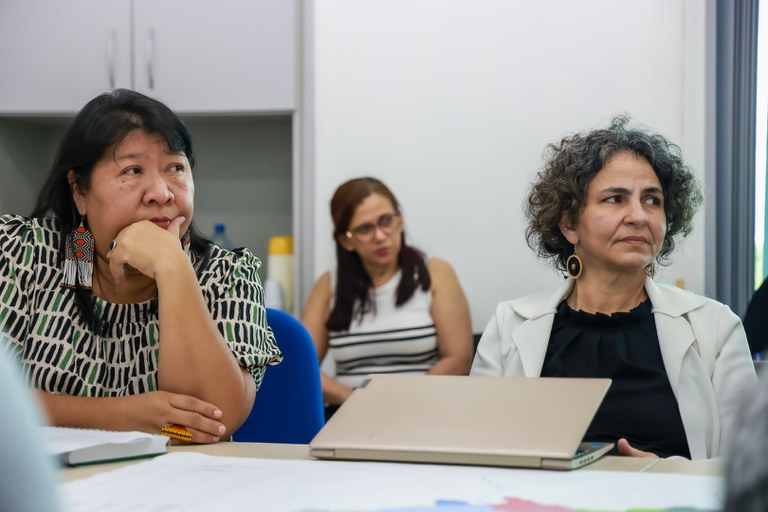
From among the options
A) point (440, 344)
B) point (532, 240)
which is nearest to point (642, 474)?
point (532, 240)

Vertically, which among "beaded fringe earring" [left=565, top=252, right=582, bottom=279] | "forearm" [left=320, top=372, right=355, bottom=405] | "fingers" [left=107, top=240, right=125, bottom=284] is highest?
"fingers" [left=107, top=240, right=125, bottom=284]

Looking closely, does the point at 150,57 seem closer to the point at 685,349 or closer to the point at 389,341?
the point at 389,341

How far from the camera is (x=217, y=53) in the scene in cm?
324

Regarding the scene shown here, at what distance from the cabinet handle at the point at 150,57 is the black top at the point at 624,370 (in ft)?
6.59

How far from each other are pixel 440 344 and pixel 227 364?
63.7 inches

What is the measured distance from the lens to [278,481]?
2.89 feet

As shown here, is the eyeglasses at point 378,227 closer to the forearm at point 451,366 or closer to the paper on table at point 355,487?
the forearm at point 451,366

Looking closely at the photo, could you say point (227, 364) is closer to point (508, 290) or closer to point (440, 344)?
point (440, 344)

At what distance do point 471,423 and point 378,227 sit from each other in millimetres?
1958

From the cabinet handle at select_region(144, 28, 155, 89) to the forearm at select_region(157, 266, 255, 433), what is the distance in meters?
2.06

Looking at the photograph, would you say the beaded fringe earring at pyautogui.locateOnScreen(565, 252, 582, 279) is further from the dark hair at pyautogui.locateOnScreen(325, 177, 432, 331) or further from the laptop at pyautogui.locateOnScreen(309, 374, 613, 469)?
the dark hair at pyautogui.locateOnScreen(325, 177, 432, 331)

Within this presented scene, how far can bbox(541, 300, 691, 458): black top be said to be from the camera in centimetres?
156

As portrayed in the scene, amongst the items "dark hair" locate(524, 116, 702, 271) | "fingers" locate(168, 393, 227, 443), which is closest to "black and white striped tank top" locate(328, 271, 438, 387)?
"dark hair" locate(524, 116, 702, 271)

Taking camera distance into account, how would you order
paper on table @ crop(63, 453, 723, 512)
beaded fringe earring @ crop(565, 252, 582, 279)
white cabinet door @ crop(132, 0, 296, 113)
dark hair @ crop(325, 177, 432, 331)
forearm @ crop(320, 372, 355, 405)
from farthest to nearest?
white cabinet door @ crop(132, 0, 296, 113), dark hair @ crop(325, 177, 432, 331), forearm @ crop(320, 372, 355, 405), beaded fringe earring @ crop(565, 252, 582, 279), paper on table @ crop(63, 453, 723, 512)
